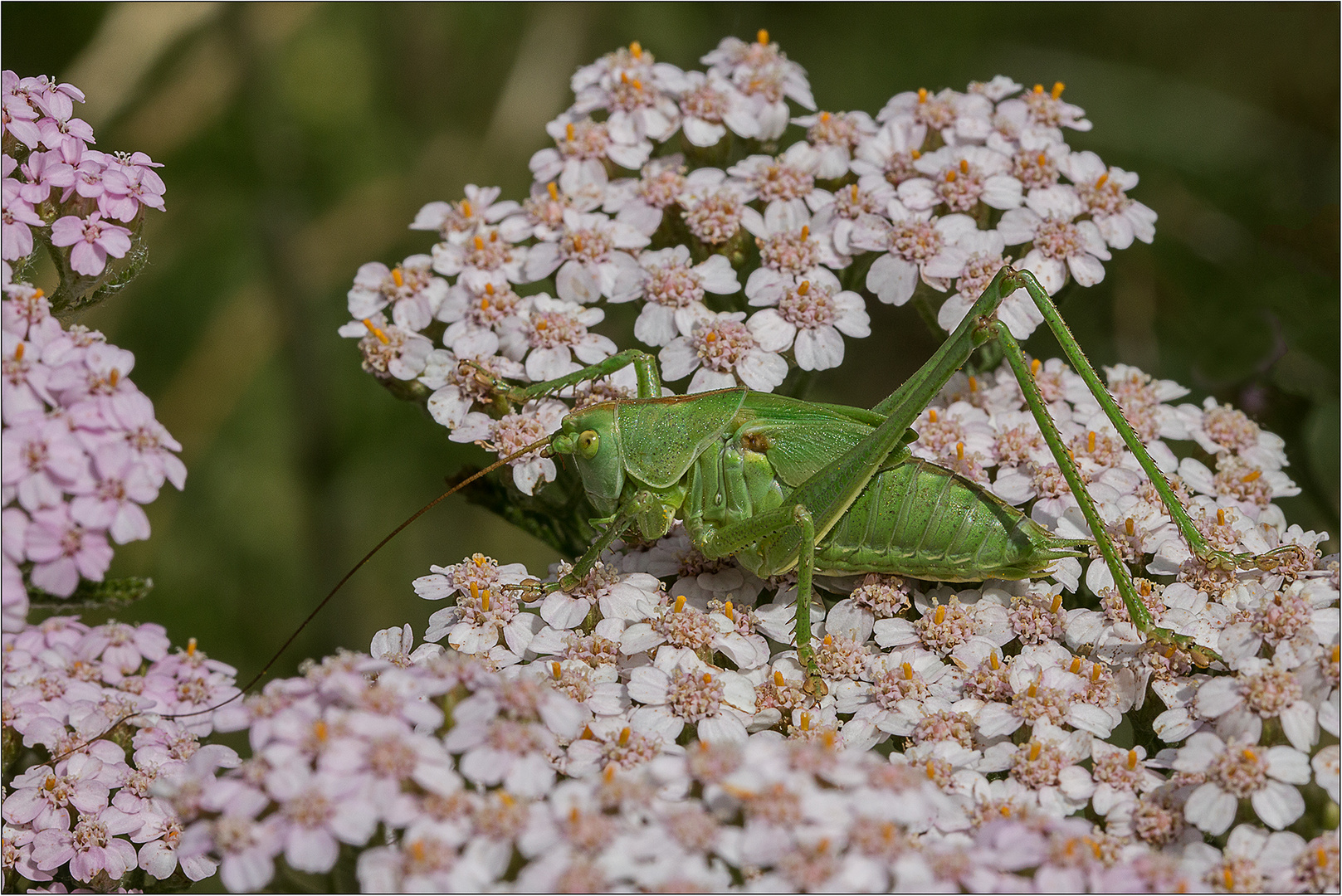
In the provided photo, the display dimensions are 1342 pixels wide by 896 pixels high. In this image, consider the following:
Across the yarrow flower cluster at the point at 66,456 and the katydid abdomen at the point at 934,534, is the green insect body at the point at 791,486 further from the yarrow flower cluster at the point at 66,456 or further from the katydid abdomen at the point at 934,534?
the yarrow flower cluster at the point at 66,456

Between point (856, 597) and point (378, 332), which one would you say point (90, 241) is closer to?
point (378, 332)

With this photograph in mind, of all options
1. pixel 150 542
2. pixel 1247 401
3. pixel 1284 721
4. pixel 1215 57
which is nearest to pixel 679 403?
pixel 1284 721

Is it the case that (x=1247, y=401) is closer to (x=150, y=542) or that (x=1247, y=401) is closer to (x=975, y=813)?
(x=975, y=813)

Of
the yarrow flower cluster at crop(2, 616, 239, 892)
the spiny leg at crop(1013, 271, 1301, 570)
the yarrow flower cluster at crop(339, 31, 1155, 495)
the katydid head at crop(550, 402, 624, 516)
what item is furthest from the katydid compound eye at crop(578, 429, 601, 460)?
the spiny leg at crop(1013, 271, 1301, 570)

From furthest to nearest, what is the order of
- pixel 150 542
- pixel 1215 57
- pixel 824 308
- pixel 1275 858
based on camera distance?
pixel 1215 57, pixel 150 542, pixel 824 308, pixel 1275 858

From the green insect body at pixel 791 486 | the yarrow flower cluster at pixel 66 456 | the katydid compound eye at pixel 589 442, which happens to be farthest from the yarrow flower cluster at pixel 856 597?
the yarrow flower cluster at pixel 66 456

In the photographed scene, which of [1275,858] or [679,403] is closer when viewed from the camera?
[1275,858]

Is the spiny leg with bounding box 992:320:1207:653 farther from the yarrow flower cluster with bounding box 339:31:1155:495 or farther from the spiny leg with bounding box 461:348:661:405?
the spiny leg with bounding box 461:348:661:405
